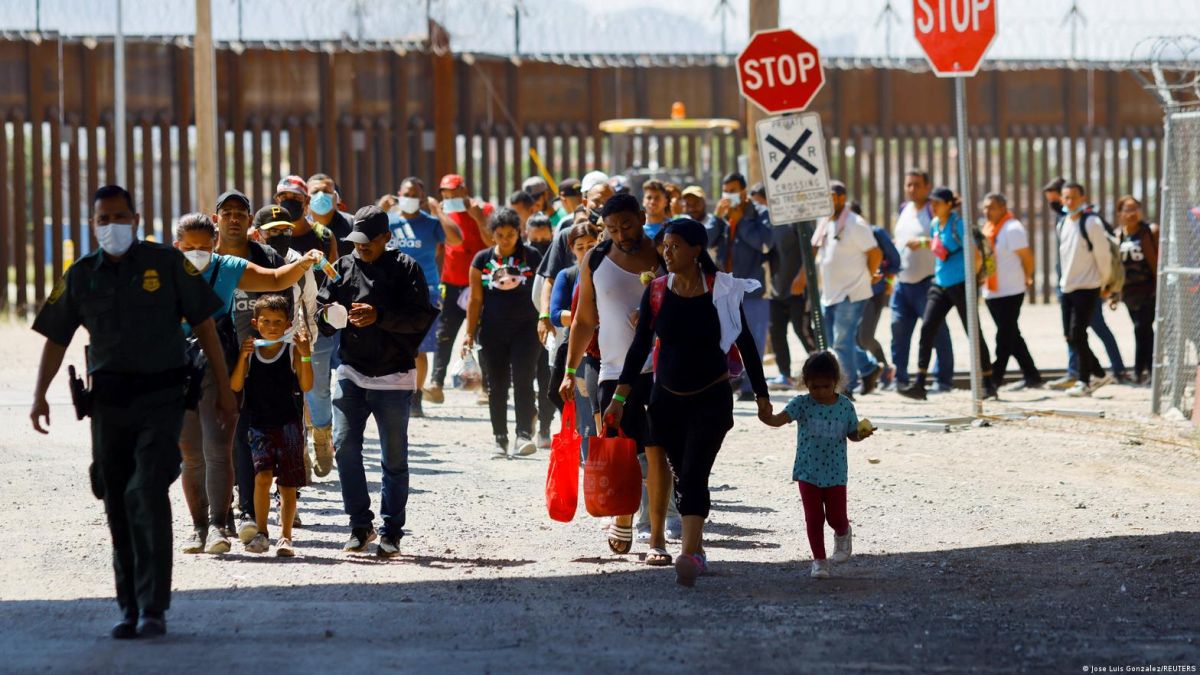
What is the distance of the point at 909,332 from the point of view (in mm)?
16984

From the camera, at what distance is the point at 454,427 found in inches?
572

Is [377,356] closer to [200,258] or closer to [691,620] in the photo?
[200,258]

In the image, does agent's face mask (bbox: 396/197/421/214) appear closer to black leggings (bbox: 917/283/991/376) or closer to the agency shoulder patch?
black leggings (bbox: 917/283/991/376)

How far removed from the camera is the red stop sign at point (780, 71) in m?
13.5

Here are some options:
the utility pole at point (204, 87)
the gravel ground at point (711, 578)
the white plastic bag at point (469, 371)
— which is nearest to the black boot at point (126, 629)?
the gravel ground at point (711, 578)

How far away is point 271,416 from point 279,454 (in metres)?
0.18

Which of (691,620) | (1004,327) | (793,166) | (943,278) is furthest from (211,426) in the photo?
(1004,327)

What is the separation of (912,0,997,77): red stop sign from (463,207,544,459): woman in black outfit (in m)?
3.26

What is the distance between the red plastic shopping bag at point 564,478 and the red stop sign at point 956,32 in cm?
555

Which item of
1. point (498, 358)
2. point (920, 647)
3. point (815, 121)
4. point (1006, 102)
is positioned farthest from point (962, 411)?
point (1006, 102)

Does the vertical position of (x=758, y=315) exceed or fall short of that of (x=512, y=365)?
it exceeds it

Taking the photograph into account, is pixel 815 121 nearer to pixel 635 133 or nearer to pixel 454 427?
pixel 454 427

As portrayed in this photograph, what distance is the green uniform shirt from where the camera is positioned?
7398 millimetres

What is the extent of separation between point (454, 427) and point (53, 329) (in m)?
7.17
